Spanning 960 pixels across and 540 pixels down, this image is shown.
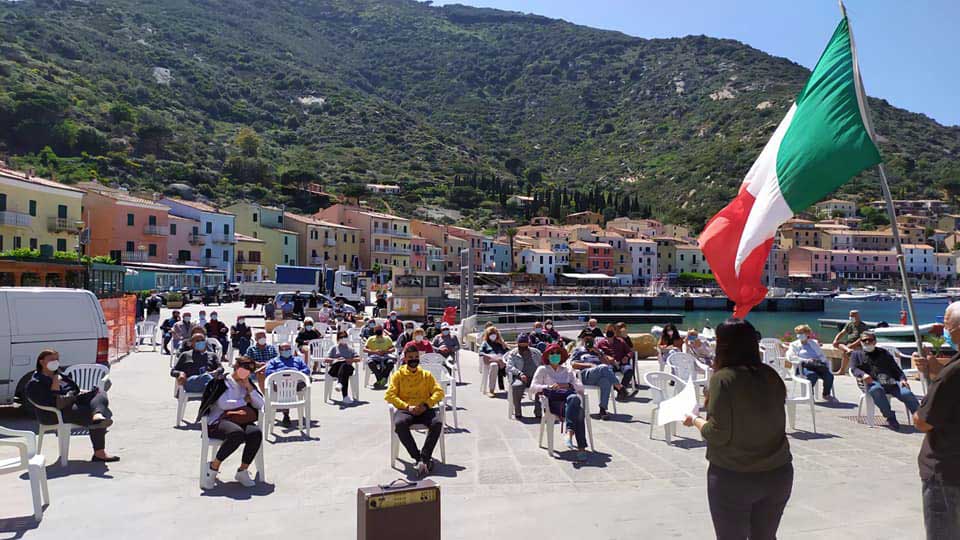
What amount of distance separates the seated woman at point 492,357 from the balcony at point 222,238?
55682 millimetres

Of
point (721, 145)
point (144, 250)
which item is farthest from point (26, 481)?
point (721, 145)

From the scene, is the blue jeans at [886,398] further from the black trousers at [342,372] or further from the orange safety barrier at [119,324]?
the orange safety barrier at [119,324]

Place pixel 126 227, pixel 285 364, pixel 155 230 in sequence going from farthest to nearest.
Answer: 1. pixel 155 230
2. pixel 126 227
3. pixel 285 364

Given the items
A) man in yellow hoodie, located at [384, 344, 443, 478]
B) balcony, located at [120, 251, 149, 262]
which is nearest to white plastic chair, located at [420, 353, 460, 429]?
man in yellow hoodie, located at [384, 344, 443, 478]

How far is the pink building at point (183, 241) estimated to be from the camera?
5844 cm

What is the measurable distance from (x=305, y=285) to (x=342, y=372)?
110 feet

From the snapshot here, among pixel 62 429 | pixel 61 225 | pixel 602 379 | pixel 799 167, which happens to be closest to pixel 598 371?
pixel 602 379

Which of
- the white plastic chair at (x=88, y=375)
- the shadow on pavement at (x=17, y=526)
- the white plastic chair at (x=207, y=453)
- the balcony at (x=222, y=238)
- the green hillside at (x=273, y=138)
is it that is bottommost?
the shadow on pavement at (x=17, y=526)

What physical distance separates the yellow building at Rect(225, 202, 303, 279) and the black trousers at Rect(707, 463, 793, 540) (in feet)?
229

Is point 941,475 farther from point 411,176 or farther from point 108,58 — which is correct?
point 108,58

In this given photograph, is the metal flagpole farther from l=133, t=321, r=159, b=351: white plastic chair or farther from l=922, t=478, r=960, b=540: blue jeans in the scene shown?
l=133, t=321, r=159, b=351: white plastic chair

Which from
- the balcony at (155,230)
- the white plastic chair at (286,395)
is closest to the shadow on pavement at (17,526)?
the white plastic chair at (286,395)

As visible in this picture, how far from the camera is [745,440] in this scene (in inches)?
129

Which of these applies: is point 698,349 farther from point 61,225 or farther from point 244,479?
point 61,225
